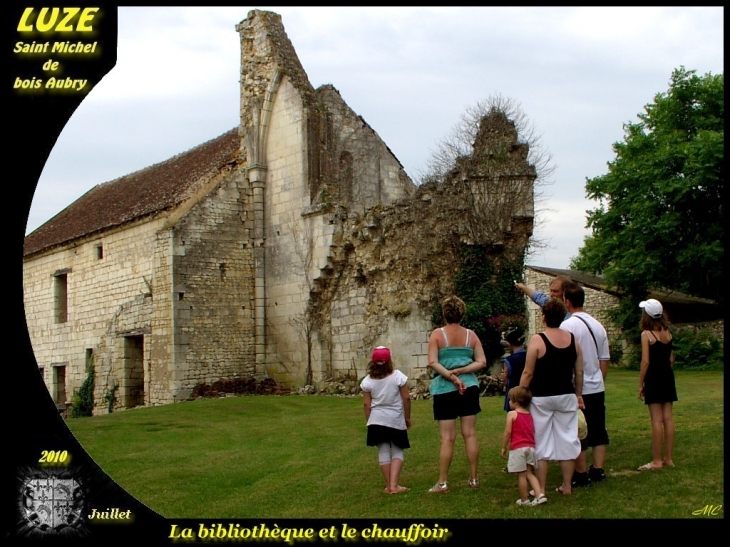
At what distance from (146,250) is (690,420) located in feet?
51.8

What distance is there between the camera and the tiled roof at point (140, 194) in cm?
2334

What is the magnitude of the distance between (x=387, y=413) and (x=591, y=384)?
74.2 inches

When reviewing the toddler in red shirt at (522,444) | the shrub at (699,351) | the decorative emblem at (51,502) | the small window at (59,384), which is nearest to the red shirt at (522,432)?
the toddler in red shirt at (522,444)

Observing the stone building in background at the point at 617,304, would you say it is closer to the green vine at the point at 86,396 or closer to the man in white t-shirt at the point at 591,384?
the green vine at the point at 86,396

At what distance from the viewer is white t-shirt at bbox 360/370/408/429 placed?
7.77m

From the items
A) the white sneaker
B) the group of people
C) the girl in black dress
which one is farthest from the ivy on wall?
the white sneaker

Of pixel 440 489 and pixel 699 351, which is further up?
pixel 699 351

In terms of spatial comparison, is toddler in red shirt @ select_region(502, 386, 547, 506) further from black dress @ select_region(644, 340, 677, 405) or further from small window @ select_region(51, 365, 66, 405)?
small window @ select_region(51, 365, 66, 405)

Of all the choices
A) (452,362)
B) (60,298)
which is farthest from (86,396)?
(452,362)

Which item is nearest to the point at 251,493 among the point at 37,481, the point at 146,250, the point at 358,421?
the point at 37,481

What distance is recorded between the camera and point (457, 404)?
755 cm

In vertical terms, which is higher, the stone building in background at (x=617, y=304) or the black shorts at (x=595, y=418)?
the stone building in background at (x=617, y=304)

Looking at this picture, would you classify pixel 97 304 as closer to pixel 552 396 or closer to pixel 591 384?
pixel 591 384

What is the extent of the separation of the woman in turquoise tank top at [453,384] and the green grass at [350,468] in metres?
0.42
